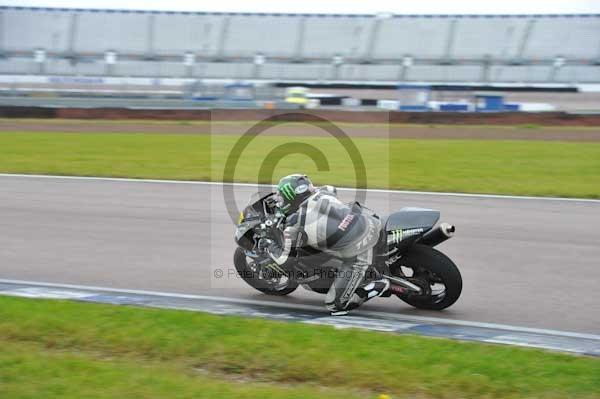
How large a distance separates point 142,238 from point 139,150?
12154mm

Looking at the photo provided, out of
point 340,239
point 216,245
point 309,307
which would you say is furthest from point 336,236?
point 216,245

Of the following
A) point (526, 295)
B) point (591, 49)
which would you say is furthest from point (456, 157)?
point (591, 49)

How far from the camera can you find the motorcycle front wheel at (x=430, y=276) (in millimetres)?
7375

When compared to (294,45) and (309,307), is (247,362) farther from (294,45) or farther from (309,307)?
(294,45)

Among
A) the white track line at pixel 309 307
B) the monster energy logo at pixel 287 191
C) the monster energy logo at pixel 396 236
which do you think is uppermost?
the monster energy logo at pixel 287 191

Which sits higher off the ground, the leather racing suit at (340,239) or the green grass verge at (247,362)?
the leather racing suit at (340,239)

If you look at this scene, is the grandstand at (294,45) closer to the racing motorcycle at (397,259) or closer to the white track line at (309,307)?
the white track line at (309,307)

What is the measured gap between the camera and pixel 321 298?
27.2 ft

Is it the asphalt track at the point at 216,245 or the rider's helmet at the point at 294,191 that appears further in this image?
the asphalt track at the point at 216,245

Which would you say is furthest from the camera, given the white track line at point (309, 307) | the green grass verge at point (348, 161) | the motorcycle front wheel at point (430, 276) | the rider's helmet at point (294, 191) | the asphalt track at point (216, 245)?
the green grass verge at point (348, 161)

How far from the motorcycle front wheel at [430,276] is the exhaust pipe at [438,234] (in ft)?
0.21

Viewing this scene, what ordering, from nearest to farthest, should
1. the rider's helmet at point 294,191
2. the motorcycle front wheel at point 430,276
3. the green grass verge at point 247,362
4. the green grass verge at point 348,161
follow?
the green grass verge at point 247,362 → the motorcycle front wheel at point 430,276 → the rider's helmet at point 294,191 → the green grass verge at point 348,161

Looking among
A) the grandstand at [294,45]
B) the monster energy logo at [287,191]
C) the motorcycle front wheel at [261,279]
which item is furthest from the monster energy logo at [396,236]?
the grandstand at [294,45]

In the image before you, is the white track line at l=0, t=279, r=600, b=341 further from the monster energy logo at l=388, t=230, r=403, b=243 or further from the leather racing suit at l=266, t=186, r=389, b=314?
the monster energy logo at l=388, t=230, r=403, b=243
